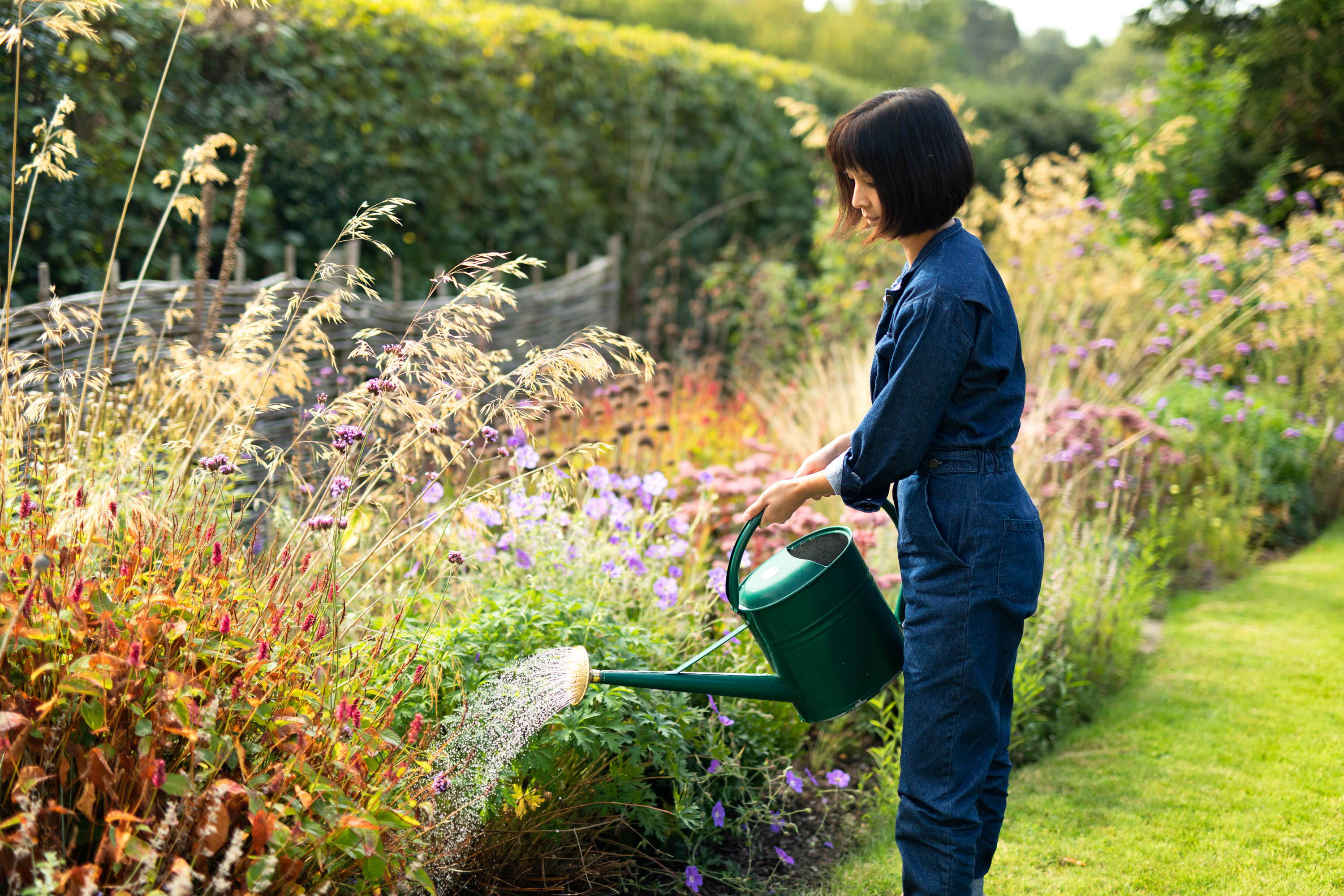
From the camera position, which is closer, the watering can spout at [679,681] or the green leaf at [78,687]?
the green leaf at [78,687]

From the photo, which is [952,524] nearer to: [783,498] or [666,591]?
[783,498]

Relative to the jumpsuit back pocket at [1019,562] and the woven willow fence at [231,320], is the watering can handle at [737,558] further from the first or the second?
the woven willow fence at [231,320]

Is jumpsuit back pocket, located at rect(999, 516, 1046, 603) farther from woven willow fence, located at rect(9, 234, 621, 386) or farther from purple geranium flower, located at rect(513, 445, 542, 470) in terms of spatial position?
woven willow fence, located at rect(9, 234, 621, 386)

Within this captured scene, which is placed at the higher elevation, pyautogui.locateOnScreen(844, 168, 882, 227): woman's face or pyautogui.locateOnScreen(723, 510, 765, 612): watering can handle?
pyautogui.locateOnScreen(844, 168, 882, 227): woman's face

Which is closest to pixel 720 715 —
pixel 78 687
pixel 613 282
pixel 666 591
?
pixel 666 591

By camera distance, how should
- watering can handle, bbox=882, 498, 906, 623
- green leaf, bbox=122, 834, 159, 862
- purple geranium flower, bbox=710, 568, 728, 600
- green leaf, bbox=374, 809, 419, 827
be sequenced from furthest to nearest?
purple geranium flower, bbox=710, 568, 728, 600 → watering can handle, bbox=882, 498, 906, 623 → green leaf, bbox=374, 809, 419, 827 → green leaf, bbox=122, 834, 159, 862

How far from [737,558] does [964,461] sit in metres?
0.45

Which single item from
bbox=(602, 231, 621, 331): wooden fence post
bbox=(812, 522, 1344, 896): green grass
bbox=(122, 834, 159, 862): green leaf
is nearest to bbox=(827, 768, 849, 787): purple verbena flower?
bbox=(812, 522, 1344, 896): green grass

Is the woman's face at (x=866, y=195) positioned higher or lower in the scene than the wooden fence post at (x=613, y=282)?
higher

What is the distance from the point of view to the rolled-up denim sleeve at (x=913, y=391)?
1.70m

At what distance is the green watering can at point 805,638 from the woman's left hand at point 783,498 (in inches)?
1.3

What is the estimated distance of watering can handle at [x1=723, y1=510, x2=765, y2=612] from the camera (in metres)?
1.80

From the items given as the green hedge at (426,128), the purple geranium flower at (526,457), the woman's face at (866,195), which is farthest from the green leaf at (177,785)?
the green hedge at (426,128)

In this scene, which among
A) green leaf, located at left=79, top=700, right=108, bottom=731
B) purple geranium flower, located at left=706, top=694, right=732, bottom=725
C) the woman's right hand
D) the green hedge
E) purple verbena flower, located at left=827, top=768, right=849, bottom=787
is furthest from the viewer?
the green hedge
